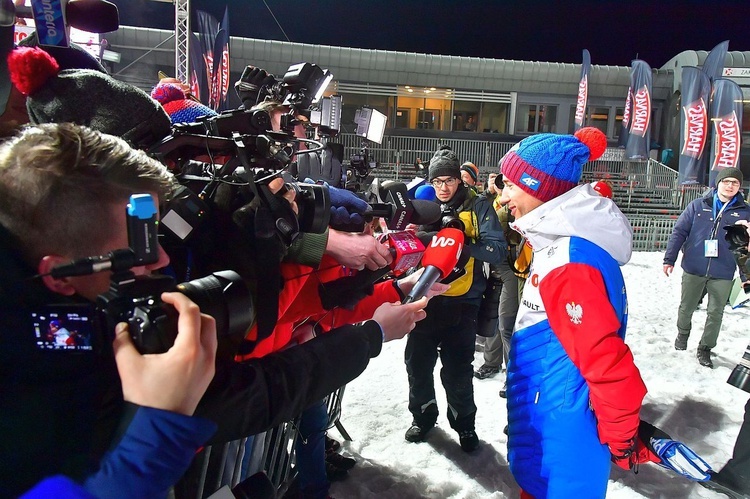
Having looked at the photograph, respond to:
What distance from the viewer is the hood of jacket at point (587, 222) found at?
6.33ft

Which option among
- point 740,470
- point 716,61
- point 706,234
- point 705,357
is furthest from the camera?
point 716,61

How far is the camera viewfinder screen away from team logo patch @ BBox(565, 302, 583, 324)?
Answer: 5.14 ft

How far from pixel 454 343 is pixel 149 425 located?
296 cm

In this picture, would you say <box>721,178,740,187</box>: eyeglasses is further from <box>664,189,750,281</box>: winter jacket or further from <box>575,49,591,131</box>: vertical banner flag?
<box>575,49,591,131</box>: vertical banner flag

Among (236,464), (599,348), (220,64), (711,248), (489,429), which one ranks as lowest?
(489,429)

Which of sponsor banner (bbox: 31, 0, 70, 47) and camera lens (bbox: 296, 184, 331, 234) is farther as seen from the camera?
sponsor banner (bbox: 31, 0, 70, 47)

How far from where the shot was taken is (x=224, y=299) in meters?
1.10

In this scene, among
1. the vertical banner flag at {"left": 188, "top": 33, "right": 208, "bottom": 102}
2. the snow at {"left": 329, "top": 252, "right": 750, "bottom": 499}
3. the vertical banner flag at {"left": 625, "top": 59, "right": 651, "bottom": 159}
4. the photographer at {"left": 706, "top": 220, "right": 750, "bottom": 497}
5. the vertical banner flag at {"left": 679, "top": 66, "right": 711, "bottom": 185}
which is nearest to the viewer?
the photographer at {"left": 706, "top": 220, "right": 750, "bottom": 497}

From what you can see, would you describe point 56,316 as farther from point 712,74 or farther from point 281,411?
point 712,74

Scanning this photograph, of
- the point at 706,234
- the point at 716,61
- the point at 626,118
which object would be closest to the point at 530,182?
the point at 706,234

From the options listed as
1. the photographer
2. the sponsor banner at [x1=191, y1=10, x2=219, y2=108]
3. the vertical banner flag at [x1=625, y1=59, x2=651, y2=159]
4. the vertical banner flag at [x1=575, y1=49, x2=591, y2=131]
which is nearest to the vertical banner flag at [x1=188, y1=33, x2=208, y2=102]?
the sponsor banner at [x1=191, y1=10, x2=219, y2=108]

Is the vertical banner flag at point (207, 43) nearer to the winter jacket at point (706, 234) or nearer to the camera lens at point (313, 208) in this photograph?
the winter jacket at point (706, 234)

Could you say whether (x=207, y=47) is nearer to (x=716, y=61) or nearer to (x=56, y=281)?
(x=56, y=281)

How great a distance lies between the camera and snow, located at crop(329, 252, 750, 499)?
306 centimetres
